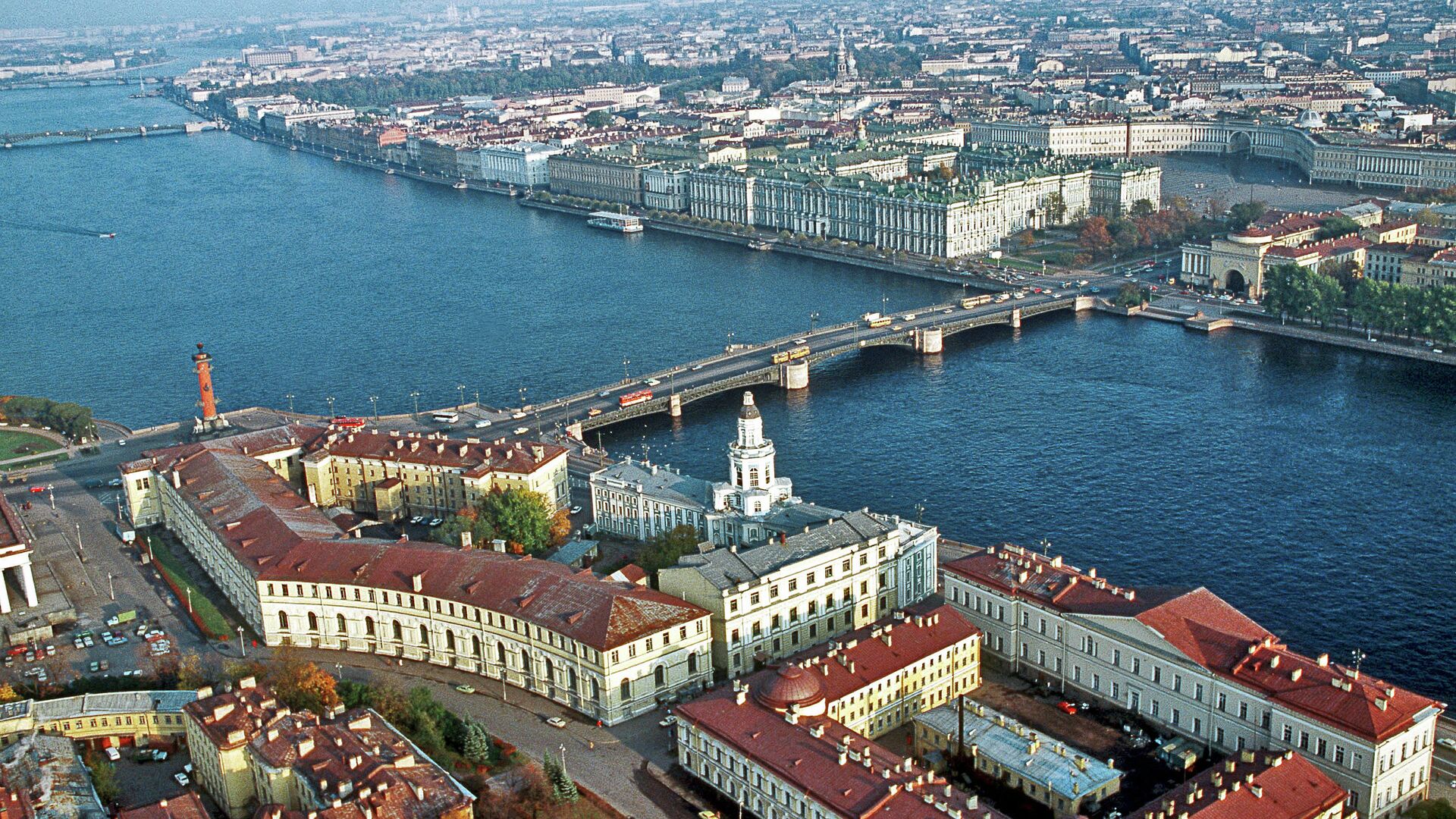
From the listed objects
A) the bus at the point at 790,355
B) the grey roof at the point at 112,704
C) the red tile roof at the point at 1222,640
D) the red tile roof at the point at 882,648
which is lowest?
the bus at the point at 790,355

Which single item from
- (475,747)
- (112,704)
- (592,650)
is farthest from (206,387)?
(475,747)

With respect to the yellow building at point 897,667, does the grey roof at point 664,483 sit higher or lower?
higher

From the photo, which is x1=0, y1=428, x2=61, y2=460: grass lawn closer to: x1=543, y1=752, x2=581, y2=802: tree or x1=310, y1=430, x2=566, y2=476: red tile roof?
x1=310, y1=430, x2=566, y2=476: red tile roof

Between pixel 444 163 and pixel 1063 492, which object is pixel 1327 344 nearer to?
pixel 1063 492

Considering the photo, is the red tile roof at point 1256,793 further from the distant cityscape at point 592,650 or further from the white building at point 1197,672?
the white building at point 1197,672

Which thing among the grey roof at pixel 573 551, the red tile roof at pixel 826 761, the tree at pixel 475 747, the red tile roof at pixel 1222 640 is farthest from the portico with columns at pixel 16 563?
the red tile roof at pixel 1222 640

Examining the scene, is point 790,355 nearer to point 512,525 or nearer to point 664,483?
point 664,483

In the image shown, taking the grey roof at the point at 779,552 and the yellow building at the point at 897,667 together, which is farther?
the grey roof at the point at 779,552
